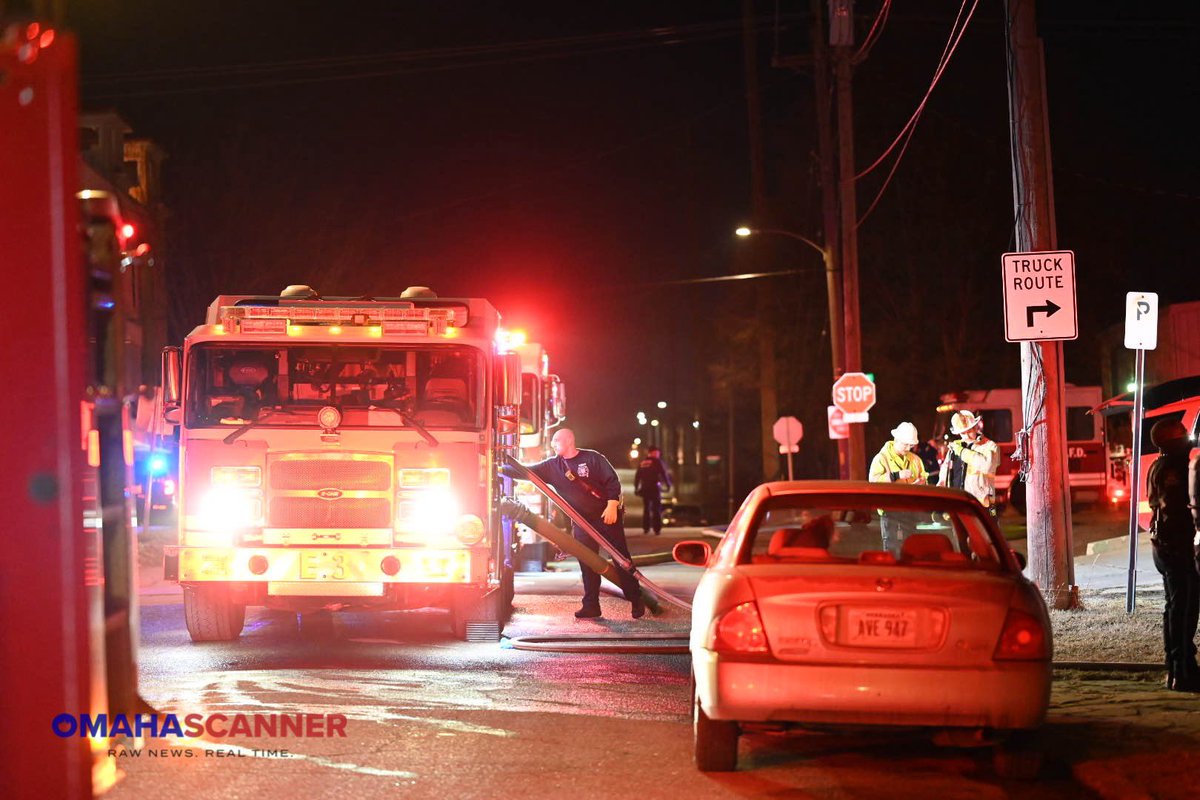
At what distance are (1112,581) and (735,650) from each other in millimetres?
9929

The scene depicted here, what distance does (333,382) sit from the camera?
11.8 metres

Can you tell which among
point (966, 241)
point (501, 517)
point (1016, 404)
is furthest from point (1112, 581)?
point (966, 241)

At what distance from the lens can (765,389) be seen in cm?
4025

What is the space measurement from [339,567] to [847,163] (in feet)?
54.0

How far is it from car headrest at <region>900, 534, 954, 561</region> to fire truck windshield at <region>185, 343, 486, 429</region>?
16.3 ft

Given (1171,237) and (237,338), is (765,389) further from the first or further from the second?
(237,338)

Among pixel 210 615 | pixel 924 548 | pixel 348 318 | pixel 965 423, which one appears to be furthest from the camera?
pixel 965 423

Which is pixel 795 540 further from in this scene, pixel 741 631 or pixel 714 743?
pixel 714 743

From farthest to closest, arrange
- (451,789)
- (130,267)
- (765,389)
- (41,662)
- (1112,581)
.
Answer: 1. (765,389)
2. (1112,581)
3. (451,789)
4. (130,267)
5. (41,662)

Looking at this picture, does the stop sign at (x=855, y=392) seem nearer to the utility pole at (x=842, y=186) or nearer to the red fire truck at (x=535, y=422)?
the utility pole at (x=842, y=186)

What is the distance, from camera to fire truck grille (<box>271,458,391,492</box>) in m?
11.4

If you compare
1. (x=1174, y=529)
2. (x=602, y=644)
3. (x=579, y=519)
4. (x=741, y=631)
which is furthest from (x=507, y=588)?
(x=741, y=631)

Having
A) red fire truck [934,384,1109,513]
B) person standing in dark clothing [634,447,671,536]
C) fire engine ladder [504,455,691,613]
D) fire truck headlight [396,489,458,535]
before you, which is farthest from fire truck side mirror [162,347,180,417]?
red fire truck [934,384,1109,513]

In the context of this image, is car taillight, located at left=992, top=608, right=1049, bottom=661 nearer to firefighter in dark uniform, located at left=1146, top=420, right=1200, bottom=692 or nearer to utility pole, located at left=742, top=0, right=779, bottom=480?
firefighter in dark uniform, located at left=1146, top=420, right=1200, bottom=692
